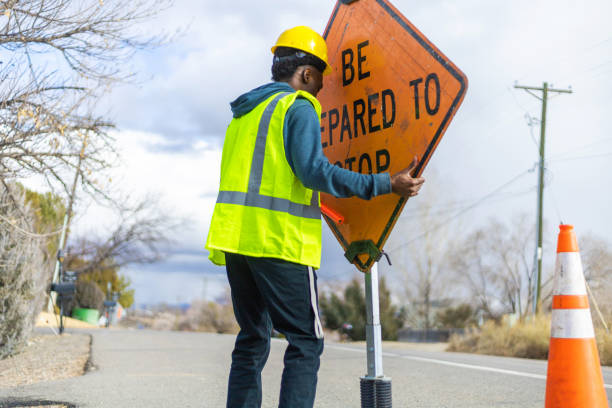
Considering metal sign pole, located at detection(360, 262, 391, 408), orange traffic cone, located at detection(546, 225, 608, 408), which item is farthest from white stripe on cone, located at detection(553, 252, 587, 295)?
metal sign pole, located at detection(360, 262, 391, 408)

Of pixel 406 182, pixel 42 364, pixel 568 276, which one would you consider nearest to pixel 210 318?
pixel 42 364

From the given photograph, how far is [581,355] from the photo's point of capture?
118 inches

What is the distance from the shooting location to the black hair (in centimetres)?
254

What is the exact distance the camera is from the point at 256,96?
2.46 metres

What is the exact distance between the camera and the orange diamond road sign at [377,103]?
229 cm

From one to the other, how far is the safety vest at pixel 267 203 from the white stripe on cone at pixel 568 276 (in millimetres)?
1565

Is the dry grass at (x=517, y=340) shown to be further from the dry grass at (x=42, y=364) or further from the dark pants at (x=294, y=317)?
the dark pants at (x=294, y=317)

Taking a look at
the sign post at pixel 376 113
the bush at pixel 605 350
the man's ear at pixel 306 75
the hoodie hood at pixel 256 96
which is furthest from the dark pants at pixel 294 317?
the bush at pixel 605 350

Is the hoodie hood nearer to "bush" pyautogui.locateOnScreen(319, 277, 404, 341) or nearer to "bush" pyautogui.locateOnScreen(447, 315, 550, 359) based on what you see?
"bush" pyautogui.locateOnScreen(447, 315, 550, 359)

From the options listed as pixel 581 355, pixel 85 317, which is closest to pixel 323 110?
pixel 581 355

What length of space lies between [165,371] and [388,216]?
4.47m

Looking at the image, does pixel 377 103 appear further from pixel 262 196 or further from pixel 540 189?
pixel 540 189

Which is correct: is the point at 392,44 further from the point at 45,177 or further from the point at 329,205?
the point at 45,177

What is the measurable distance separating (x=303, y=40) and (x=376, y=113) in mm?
455
